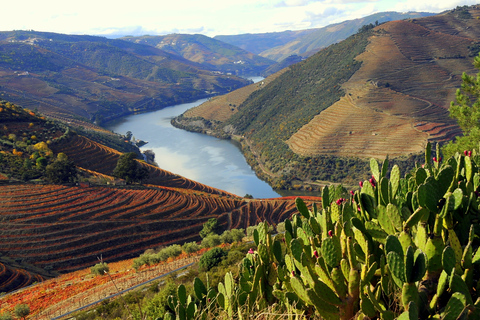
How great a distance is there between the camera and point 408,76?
69.4 metres

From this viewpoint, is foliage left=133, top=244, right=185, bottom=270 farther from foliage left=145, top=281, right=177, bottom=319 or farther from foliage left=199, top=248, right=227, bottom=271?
foliage left=145, top=281, right=177, bottom=319

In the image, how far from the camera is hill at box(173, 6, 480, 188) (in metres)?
55.4

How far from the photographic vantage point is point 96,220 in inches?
1151

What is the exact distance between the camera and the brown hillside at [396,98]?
55.0 meters

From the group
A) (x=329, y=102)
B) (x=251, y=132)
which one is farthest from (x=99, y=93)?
(x=329, y=102)

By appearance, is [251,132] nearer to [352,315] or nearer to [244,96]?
[244,96]

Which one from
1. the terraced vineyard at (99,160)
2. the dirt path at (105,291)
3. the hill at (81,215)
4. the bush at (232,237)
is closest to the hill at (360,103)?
the terraced vineyard at (99,160)

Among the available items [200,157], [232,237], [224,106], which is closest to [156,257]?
[232,237]

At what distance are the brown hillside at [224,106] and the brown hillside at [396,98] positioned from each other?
1386 inches

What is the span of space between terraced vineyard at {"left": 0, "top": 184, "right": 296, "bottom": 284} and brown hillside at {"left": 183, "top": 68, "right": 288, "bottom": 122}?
64539mm

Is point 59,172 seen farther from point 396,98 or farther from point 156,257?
point 396,98

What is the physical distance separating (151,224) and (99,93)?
121957mm

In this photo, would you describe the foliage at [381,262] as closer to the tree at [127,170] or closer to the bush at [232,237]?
the bush at [232,237]

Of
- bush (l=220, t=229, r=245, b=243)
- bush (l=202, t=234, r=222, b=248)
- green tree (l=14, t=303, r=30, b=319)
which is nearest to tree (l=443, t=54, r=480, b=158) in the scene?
bush (l=220, t=229, r=245, b=243)
